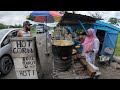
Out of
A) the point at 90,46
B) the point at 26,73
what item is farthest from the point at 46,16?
the point at 26,73

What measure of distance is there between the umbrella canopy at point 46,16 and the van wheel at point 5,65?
274cm

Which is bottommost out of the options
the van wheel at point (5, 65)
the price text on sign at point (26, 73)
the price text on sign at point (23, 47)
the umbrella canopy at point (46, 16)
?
the van wheel at point (5, 65)

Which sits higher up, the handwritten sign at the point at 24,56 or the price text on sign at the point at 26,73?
the handwritten sign at the point at 24,56

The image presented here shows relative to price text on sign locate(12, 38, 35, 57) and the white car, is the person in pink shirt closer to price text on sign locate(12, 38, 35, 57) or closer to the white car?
price text on sign locate(12, 38, 35, 57)

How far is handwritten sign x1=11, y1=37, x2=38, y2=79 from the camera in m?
4.81

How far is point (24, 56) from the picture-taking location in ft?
15.9

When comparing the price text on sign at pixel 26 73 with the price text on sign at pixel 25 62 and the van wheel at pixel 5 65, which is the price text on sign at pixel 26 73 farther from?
the van wheel at pixel 5 65

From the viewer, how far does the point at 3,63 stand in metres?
6.45

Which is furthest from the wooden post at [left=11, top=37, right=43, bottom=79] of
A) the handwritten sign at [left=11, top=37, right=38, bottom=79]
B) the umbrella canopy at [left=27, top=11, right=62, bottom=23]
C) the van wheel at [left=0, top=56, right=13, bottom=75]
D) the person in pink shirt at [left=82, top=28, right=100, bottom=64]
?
the umbrella canopy at [left=27, top=11, right=62, bottom=23]

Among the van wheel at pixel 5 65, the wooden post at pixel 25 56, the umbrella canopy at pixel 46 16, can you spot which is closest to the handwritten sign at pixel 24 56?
the wooden post at pixel 25 56

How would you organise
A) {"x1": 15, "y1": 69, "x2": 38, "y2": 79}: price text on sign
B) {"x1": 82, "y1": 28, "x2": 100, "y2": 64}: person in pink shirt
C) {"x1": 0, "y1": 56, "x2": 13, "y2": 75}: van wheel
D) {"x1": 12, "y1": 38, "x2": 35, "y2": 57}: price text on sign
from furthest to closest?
1. {"x1": 0, "y1": 56, "x2": 13, "y2": 75}: van wheel
2. {"x1": 82, "y1": 28, "x2": 100, "y2": 64}: person in pink shirt
3. {"x1": 15, "y1": 69, "x2": 38, "y2": 79}: price text on sign
4. {"x1": 12, "y1": 38, "x2": 35, "y2": 57}: price text on sign

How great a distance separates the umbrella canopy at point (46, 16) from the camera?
821 centimetres

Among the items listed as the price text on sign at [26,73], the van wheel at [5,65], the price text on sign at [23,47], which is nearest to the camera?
the price text on sign at [23,47]

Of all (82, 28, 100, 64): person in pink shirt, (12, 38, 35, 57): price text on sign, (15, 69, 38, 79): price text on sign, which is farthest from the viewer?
(82, 28, 100, 64): person in pink shirt
